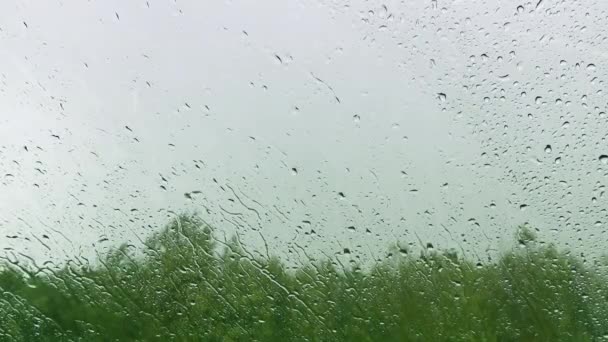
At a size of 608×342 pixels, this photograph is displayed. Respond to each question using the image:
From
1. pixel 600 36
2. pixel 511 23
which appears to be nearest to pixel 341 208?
pixel 511 23

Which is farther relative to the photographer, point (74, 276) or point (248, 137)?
point (248, 137)

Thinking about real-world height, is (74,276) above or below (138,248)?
below

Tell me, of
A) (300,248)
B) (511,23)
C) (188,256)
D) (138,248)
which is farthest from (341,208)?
(511,23)

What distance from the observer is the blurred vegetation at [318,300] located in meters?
3.75

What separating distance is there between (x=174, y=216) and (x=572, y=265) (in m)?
2.69

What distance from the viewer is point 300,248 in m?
3.90

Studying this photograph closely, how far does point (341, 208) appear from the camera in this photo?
4.00 metres

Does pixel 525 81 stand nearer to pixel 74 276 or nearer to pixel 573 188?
pixel 573 188

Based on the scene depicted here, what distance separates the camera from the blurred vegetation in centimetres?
375

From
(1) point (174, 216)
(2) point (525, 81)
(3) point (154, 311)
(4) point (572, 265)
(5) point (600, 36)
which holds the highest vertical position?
(5) point (600, 36)

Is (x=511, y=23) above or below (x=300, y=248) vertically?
above

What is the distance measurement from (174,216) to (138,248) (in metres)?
0.32

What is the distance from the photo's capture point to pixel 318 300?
378cm

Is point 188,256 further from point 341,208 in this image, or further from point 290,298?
point 341,208
